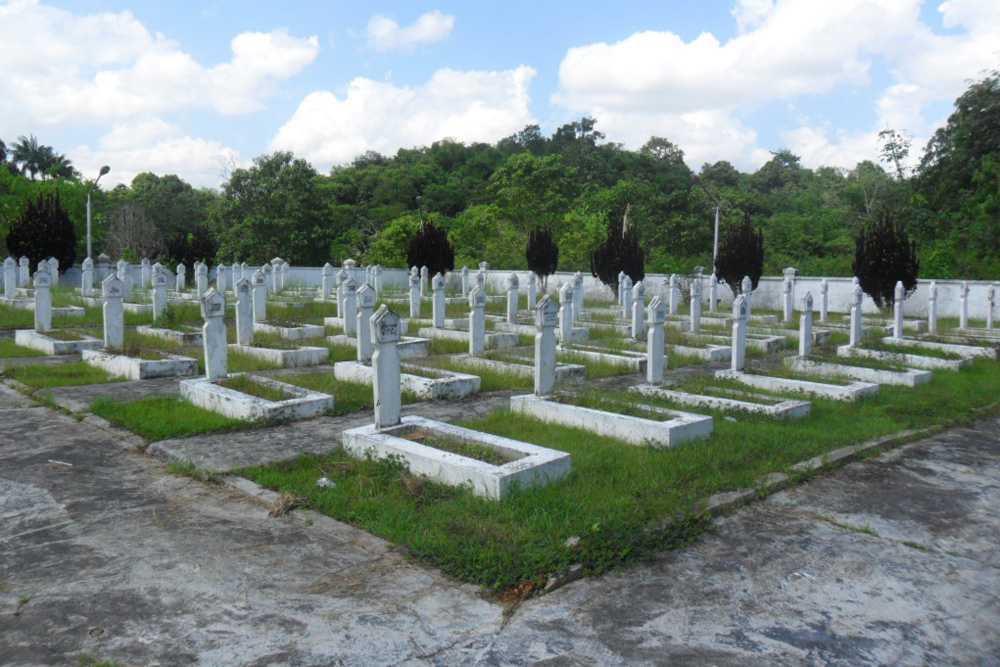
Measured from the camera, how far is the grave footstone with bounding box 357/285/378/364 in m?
9.91

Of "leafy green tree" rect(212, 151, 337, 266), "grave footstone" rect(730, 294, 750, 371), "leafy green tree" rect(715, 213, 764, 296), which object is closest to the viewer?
"grave footstone" rect(730, 294, 750, 371)

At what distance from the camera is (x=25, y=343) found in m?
13.5

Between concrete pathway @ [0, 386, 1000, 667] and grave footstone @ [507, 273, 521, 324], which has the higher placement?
grave footstone @ [507, 273, 521, 324]

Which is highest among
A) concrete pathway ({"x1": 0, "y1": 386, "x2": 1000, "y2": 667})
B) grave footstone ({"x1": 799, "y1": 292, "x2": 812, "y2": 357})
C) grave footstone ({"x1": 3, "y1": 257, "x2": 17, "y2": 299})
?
grave footstone ({"x1": 3, "y1": 257, "x2": 17, "y2": 299})

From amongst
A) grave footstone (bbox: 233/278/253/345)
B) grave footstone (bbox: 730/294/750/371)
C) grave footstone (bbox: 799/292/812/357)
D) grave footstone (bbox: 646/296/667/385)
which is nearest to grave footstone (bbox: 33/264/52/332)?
grave footstone (bbox: 233/278/253/345)

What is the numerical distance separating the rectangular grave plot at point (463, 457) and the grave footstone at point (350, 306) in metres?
7.65

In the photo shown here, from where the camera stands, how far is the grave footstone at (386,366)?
6.54 meters

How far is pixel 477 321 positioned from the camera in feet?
→ 40.4

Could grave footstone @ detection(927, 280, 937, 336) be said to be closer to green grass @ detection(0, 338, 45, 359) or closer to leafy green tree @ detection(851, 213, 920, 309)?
leafy green tree @ detection(851, 213, 920, 309)

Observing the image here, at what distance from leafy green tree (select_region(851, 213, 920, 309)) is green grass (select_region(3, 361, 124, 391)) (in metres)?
20.0

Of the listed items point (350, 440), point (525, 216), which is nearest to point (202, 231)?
point (525, 216)

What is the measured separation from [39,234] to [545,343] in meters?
24.0

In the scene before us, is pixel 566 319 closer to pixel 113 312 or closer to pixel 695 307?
pixel 695 307

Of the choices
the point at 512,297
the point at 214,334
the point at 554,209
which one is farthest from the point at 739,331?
the point at 554,209
